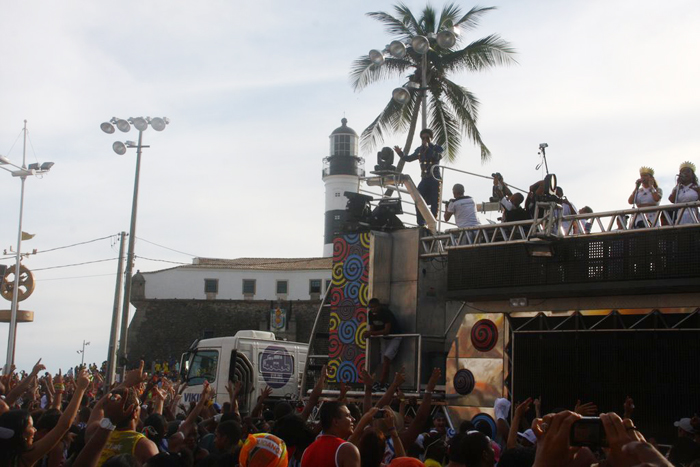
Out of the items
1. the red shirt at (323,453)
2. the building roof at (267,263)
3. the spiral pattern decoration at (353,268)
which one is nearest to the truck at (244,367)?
the spiral pattern decoration at (353,268)

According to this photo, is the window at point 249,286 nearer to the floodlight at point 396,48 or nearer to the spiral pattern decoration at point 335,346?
the floodlight at point 396,48

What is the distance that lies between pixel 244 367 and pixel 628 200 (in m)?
10.8

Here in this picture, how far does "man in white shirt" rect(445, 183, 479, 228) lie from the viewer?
1582 cm

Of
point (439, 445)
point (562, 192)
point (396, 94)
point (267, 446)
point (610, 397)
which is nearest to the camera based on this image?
point (267, 446)

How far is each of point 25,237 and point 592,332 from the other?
22283 mm

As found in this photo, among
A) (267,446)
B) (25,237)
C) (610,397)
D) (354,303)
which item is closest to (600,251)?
(610,397)

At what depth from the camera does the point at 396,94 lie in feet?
63.1

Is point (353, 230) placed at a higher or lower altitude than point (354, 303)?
higher

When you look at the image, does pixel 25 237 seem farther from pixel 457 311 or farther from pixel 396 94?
pixel 457 311

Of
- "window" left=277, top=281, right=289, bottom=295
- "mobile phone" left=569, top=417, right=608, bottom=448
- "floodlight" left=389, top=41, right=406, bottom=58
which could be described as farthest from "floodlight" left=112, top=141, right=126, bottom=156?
"window" left=277, top=281, right=289, bottom=295

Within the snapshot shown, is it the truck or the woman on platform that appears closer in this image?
the woman on platform

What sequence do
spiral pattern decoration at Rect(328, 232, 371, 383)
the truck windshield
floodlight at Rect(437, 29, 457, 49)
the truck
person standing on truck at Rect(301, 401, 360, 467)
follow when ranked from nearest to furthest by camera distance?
person standing on truck at Rect(301, 401, 360, 467) < spiral pattern decoration at Rect(328, 232, 371, 383) < floodlight at Rect(437, 29, 457, 49) < the truck < the truck windshield

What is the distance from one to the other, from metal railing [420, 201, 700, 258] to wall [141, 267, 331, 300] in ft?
157

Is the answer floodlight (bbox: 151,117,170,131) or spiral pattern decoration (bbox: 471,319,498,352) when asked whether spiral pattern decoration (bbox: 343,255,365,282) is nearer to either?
spiral pattern decoration (bbox: 471,319,498,352)
